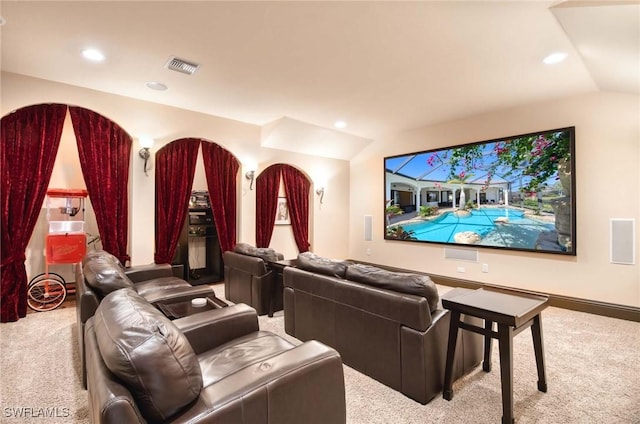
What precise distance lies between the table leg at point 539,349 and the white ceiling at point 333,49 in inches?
89.8

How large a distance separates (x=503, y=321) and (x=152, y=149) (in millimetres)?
4829

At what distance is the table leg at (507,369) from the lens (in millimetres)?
1824

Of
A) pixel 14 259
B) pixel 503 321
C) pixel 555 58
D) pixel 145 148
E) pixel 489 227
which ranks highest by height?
pixel 555 58

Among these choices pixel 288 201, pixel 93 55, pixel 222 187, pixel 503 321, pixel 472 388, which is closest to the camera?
pixel 503 321

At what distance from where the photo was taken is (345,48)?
3.03 meters

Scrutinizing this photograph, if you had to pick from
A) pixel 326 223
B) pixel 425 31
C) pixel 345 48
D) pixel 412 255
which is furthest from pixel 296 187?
pixel 425 31

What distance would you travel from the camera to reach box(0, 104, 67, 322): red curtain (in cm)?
359

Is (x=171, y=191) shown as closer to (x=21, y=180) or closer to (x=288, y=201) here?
(x=21, y=180)

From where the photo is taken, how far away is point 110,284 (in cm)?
218

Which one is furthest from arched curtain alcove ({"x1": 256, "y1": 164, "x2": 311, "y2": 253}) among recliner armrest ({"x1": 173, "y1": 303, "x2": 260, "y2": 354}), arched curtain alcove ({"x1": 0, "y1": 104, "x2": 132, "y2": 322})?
recliner armrest ({"x1": 173, "y1": 303, "x2": 260, "y2": 354})

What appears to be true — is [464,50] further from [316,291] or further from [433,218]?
[433,218]

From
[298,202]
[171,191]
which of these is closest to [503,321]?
[171,191]

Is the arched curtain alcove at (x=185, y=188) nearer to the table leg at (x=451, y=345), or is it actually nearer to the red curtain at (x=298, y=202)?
the red curtain at (x=298, y=202)

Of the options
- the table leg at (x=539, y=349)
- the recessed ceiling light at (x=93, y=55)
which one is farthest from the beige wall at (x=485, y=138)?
the table leg at (x=539, y=349)
